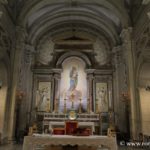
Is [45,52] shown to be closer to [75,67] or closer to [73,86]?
[75,67]

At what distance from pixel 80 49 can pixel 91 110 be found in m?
5.19

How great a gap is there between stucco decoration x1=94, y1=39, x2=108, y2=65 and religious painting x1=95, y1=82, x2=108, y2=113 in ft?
6.38

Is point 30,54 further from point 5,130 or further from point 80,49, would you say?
point 5,130

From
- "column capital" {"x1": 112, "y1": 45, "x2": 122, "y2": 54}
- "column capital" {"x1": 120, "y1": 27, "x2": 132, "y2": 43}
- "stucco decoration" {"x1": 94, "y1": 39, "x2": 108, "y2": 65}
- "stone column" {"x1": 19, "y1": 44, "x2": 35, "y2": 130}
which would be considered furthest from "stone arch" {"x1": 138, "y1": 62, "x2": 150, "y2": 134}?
"stone column" {"x1": 19, "y1": 44, "x2": 35, "y2": 130}

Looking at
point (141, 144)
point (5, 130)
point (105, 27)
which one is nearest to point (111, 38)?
point (105, 27)

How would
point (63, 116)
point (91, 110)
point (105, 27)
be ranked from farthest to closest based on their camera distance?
1. point (105, 27)
2. point (91, 110)
3. point (63, 116)

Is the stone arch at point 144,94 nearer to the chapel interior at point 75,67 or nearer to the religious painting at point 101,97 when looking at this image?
the chapel interior at point 75,67

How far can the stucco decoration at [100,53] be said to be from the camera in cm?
1752

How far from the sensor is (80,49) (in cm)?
1767

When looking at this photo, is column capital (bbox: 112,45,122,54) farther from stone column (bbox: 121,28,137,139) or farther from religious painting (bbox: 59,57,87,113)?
stone column (bbox: 121,28,137,139)

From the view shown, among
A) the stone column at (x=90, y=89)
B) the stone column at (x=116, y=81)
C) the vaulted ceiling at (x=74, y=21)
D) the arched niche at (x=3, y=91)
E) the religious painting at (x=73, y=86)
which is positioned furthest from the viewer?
the religious painting at (x=73, y=86)

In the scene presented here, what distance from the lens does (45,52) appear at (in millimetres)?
17656

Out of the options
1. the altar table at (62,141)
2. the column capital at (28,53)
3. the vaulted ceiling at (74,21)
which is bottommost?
the altar table at (62,141)

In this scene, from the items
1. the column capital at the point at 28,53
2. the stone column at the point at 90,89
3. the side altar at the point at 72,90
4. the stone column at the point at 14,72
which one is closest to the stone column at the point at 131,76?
the side altar at the point at 72,90
